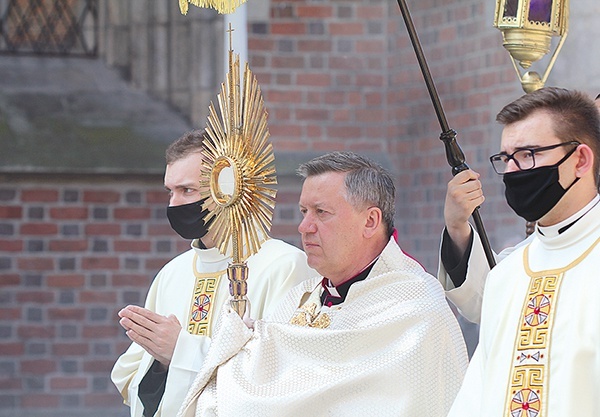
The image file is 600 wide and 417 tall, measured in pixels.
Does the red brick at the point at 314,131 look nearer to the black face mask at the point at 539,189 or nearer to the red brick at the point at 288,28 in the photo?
the red brick at the point at 288,28

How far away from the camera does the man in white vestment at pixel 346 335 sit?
3951 millimetres

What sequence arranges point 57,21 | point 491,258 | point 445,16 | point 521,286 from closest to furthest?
1. point 521,286
2. point 491,258
3. point 445,16
4. point 57,21

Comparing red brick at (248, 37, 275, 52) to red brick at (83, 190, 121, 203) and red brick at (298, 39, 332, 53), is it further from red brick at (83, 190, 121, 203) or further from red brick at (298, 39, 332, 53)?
red brick at (83, 190, 121, 203)

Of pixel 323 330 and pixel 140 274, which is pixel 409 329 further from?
pixel 140 274

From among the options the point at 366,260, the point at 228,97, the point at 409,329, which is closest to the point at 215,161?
the point at 228,97

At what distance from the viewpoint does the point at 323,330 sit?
4.08 meters

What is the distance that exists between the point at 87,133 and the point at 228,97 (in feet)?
→ 12.7

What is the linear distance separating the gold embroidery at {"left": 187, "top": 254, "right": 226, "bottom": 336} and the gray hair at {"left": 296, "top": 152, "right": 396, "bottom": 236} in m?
0.82

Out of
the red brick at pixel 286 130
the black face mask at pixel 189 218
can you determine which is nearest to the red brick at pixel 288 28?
the red brick at pixel 286 130

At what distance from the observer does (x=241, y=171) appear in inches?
→ 171

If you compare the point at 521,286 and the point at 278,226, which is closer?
the point at 521,286

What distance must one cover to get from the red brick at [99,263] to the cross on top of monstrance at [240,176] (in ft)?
12.3

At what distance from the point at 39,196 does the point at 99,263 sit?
53cm

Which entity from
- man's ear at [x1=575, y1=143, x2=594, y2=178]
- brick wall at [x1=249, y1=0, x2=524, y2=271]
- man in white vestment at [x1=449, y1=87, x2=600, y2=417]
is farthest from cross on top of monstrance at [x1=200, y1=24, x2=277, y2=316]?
brick wall at [x1=249, y1=0, x2=524, y2=271]
